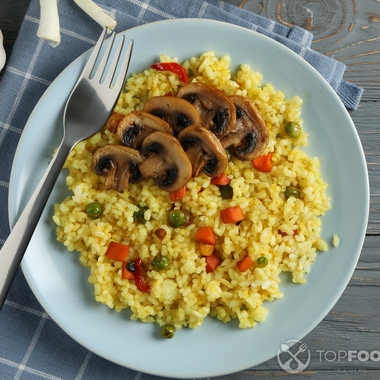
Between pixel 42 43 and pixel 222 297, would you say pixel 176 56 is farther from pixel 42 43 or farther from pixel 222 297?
pixel 222 297

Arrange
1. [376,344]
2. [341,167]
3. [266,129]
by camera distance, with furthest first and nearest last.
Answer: [376,344] → [341,167] → [266,129]

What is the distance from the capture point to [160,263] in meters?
3.75

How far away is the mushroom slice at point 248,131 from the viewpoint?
12.4 feet

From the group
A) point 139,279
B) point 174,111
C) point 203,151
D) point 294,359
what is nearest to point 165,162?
point 203,151

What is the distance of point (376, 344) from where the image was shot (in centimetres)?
438

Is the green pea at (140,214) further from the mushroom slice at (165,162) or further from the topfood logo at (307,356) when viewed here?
the topfood logo at (307,356)

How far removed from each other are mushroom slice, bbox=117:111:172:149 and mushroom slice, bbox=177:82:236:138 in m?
0.28

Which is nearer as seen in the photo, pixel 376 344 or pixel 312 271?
pixel 312 271

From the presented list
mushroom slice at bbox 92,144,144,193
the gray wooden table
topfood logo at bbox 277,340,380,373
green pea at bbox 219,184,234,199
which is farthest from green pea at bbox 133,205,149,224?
topfood logo at bbox 277,340,380,373

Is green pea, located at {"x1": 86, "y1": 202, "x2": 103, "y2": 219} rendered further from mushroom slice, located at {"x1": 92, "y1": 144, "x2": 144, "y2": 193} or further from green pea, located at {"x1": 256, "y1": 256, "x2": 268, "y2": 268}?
green pea, located at {"x1": 256, "y1": 256, "x2": 268, "y2": 268}

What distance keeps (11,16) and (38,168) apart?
1520 millimetres

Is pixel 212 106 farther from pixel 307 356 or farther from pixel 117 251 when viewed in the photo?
pixel 307 356

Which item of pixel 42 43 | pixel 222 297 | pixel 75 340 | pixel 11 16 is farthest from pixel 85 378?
pixel 11 16

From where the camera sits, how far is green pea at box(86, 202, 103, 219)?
380 cm
